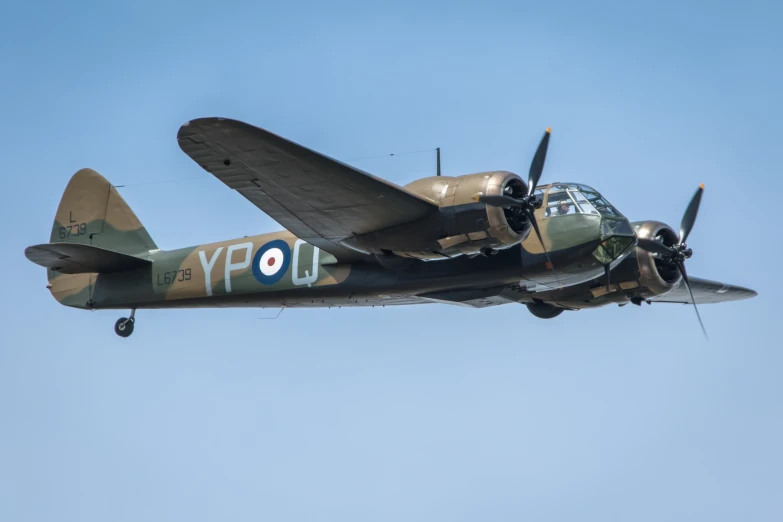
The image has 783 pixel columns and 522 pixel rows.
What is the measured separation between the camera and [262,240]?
2127 centimetres

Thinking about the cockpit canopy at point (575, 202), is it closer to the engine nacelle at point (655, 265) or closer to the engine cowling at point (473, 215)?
the engine cowling at point (473, 215)

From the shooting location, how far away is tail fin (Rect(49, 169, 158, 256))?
78.5 ft

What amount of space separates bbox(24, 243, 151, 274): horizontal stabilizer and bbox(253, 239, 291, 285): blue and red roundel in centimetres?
295

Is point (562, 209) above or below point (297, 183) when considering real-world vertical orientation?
below

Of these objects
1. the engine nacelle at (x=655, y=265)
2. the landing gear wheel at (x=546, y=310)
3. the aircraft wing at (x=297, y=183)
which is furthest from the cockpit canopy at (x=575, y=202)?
the landing gear wheel at (x=546, y=310)

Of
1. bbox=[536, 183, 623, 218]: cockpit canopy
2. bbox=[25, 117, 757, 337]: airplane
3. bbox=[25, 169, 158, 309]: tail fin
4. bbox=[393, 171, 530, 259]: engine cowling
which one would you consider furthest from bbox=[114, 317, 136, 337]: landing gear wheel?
bbox=[536, 183, 623, 218]: cockpit canopy

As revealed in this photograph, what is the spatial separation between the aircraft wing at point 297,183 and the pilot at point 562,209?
2.37 meters

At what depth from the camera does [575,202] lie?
18453 millimetres

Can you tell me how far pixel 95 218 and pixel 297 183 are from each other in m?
8.49

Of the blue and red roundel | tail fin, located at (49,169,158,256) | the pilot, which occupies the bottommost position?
the blue and red roundel

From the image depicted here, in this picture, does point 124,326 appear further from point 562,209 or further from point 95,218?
point 562,209

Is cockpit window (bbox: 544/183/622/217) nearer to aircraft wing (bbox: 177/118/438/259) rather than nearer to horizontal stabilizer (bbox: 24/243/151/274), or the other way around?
aircraft wing (bbox: 177/118/438/259)

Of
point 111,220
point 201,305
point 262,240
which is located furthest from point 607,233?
point 111,220

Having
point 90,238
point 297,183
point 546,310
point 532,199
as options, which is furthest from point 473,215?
point 90,238
